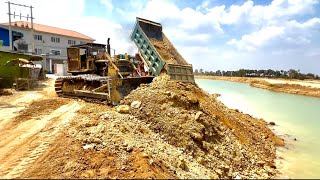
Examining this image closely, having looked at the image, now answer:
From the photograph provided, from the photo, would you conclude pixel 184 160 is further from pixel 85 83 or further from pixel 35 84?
pixel 35 84

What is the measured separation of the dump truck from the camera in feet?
39.8

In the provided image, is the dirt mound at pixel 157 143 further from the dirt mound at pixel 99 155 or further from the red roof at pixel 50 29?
the red roof at pixel 50 29

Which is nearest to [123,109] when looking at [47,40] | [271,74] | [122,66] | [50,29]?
[122,66]

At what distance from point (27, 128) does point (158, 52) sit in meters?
6.26

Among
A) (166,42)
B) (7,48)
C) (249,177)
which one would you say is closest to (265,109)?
(166,42)

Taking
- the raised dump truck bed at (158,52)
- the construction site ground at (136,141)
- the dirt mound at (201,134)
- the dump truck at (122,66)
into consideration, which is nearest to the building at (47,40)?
the dump truck at (122,66)

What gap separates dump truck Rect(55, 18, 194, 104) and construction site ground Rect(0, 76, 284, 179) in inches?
31.3

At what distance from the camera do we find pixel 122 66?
1409 centimetres

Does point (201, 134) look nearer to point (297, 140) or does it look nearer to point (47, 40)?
point (297, 140)

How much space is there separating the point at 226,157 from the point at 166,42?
7.94m

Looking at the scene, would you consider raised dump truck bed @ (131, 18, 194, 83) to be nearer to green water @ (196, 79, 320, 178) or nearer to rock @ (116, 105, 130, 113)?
rock @ (116, 105, 130, 113)

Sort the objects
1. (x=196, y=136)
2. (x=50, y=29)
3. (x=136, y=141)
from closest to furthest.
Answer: (x=136, y=141), (x=196, y=136), (x=50, y=29)

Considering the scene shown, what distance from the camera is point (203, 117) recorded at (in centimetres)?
978

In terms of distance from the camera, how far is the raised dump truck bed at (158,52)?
12586 mm
